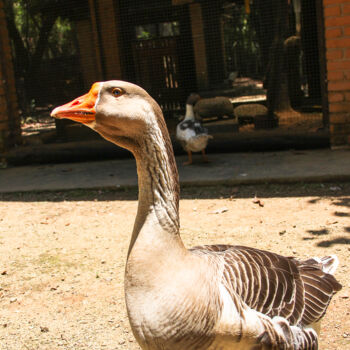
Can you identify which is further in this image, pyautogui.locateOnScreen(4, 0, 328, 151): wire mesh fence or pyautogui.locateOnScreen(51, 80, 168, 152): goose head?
pyautogui.locateOnScreen(4, 0, 328, 151): wire mesh fence

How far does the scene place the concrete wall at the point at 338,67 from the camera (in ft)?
21.3

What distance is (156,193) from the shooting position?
6.59ft

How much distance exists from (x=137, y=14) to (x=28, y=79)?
2549mm

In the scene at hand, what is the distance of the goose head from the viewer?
6.31 ft

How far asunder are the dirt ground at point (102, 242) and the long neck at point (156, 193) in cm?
128

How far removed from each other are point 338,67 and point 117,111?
5.57 metres

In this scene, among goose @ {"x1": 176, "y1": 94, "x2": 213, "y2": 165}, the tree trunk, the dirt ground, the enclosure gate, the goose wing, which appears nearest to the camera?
the goose wing

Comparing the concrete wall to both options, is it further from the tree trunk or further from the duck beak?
the duck beak

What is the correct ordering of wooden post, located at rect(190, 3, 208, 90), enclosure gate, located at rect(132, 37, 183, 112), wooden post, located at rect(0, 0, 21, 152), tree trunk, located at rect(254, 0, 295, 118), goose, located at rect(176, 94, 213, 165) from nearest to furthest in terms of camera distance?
goose, located at rect(176, 94, 213, 165)
wooden post, located at rect(0, 0, 21, 152)
tree trunk, located at rect(254, 0, 295, 118)
enclosure gate, located at rect(132, 37, 183, 112)
wooden post, located at rect(190, 3, 208, 90)

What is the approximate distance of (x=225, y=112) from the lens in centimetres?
1057

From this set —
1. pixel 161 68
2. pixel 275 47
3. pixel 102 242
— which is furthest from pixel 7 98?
pixel 275 47

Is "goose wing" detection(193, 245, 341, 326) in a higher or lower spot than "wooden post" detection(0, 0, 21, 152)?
lower

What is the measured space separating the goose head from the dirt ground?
1.61m

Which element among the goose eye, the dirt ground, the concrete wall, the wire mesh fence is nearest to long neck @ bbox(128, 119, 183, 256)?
the goose eye
